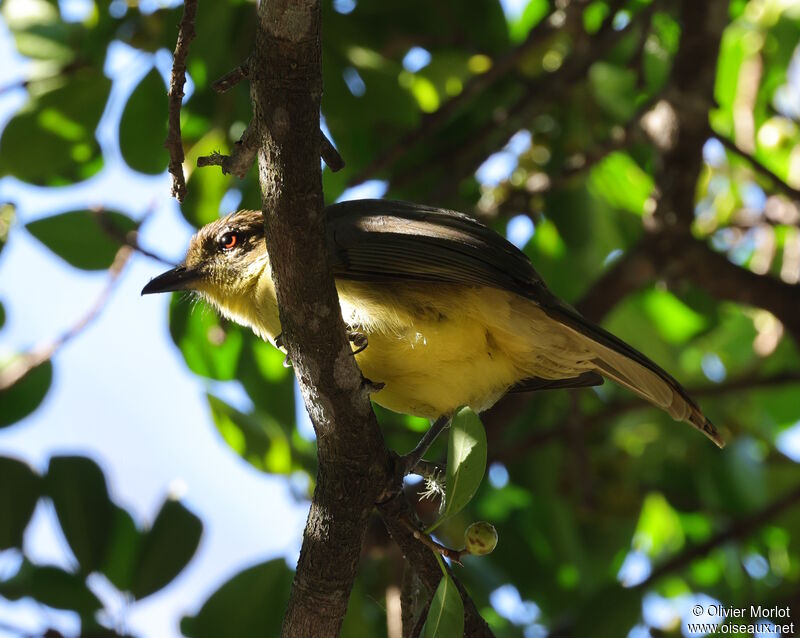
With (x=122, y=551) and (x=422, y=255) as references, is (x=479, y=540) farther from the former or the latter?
(x=122, y=551)

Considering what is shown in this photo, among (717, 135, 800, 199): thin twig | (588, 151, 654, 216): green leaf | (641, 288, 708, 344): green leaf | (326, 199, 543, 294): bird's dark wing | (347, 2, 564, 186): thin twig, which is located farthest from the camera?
(588, 151, 654, 216): green leaf

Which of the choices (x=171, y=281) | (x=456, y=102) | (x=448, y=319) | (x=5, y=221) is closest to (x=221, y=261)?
(x=171, y=281)

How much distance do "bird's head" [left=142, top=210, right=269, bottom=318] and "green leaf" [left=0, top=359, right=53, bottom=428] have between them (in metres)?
0.69

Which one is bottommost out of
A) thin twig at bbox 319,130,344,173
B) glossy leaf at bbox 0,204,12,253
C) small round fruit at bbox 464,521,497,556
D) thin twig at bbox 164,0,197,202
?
small round fruit at bbox 464,521,497,556

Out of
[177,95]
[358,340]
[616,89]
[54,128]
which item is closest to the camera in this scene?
[177,95]

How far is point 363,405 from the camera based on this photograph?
2621 mm

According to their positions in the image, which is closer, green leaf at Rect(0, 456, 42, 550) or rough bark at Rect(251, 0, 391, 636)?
rough bark at Rect(251, 0, 391, 636)

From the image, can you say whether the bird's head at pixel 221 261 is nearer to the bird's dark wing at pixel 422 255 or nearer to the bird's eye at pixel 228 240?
the bird's eye at pixel 228 240

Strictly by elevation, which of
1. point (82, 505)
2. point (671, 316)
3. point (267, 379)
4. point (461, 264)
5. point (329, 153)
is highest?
point (329, 153)

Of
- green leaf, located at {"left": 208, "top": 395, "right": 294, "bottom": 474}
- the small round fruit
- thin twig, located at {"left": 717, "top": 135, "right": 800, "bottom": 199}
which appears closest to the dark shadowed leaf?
the small round fruit

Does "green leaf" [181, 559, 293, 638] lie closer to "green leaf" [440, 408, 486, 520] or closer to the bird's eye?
the bird's eye

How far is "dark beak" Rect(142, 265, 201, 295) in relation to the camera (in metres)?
3.74

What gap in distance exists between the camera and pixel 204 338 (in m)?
4.19

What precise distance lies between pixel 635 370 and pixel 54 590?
2203 millimetres
